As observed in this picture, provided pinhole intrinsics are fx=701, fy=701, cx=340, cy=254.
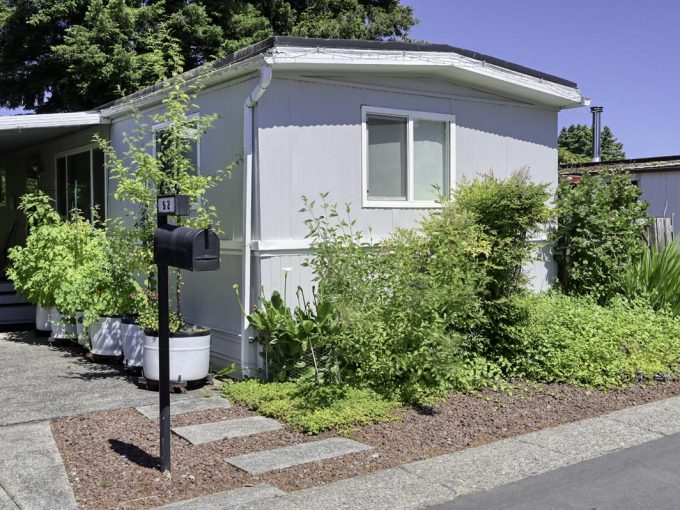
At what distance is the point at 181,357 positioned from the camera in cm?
691

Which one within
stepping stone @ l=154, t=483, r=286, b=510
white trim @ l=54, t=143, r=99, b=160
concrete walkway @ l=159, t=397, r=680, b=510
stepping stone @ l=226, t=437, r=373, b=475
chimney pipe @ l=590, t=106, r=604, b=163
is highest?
chimney pipe @ l=590, t=106, r=604, b=163

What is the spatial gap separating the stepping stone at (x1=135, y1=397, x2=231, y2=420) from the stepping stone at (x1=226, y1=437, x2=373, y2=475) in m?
1.31

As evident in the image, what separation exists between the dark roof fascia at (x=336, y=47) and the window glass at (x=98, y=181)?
1.84 meters

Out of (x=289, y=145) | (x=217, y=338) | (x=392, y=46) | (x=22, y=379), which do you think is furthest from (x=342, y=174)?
(x=22, y=379)

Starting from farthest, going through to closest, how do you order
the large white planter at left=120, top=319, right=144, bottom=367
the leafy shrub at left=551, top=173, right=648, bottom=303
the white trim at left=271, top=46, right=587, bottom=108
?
the leafy shrub at left=551, top=173, right=648, bottom=303
the large white planter at left=120, top=319, right=144, bottom=367
the white trim at left=271, top=46, right=587, bottom=108

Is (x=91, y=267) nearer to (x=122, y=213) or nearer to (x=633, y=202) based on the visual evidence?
(x=122, y=213)

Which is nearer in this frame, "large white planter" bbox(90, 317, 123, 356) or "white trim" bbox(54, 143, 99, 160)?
"large white planter" bbox(90, 317, 123, 356)

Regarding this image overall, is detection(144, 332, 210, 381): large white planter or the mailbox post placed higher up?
the mailbox post

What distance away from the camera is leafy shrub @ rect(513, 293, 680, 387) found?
7.43 meters

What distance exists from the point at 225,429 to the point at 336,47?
4085 mm

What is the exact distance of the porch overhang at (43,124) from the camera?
9711 mm

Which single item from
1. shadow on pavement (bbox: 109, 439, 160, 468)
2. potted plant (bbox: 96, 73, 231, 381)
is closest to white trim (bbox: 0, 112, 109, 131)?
potted plant (bbox: 96, 73, 231, 381)

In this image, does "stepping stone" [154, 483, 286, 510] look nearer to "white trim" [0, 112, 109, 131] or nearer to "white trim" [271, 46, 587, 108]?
"white trim" [271, 46, 587, 108]

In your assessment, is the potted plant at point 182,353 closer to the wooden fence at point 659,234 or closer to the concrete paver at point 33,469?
the concrete paver at point 33,469
